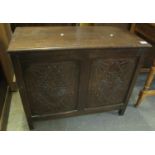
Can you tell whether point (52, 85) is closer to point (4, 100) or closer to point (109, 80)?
point (109, 80)

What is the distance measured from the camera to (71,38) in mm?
1060

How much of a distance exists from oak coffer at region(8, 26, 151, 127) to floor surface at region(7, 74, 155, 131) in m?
0.13

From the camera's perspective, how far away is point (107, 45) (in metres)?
0.99

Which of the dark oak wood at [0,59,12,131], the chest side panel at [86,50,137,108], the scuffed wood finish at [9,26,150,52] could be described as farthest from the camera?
the dark oak wood at [0,59,12,131]

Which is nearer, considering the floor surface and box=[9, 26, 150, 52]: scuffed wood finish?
box=[9, 26, 150, 52]: scuffed wood finish

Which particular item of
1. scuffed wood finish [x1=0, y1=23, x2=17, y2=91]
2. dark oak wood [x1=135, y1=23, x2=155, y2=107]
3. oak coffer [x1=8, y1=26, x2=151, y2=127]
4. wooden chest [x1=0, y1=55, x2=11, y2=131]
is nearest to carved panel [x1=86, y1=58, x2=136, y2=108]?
oak coffer [x1=8, y1=26, x2=151, y2=127]

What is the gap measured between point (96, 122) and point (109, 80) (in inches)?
18.1

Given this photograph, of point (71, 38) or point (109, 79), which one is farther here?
point (109, 79)

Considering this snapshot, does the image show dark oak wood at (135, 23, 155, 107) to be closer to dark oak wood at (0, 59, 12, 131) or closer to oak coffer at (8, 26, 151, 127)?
oak coffer at (8, 26, 151, 127)

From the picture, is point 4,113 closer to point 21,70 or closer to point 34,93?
point 34,93

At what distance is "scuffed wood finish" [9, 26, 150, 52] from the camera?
950 millimetres

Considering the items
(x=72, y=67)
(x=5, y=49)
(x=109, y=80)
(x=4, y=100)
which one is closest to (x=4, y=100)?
(x=4, y=100)

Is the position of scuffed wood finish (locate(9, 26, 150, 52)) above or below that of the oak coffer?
above

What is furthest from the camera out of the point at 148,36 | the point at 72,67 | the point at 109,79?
the point at 148,36
